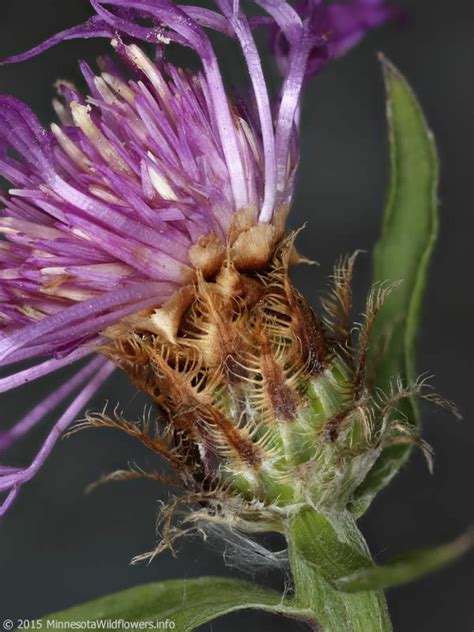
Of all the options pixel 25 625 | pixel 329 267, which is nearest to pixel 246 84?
pixel 25 625

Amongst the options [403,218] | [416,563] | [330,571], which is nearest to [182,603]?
[330,571]

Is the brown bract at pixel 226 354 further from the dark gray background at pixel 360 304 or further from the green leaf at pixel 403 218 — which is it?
the dark gray background at pixel 360 304

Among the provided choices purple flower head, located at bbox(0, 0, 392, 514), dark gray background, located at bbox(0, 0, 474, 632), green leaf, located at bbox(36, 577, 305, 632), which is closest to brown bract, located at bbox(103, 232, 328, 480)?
purple flower head, located at bbox(0, 0, 392, 514)

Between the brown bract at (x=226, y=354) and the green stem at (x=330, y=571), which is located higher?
the brown bract at (x=226, y=354)

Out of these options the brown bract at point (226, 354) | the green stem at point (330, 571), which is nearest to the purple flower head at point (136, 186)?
the brown bract at point (226, 354)

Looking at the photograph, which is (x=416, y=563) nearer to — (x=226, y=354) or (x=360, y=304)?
(x=226, y=354)
